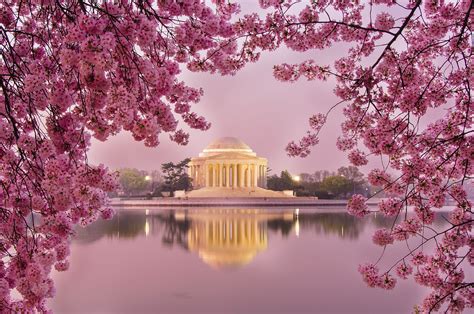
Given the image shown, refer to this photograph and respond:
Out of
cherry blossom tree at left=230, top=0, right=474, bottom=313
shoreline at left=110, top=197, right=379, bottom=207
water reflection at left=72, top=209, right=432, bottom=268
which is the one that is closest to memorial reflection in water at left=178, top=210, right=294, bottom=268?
water reflection at left=72, top=209, right=432, bottom=268

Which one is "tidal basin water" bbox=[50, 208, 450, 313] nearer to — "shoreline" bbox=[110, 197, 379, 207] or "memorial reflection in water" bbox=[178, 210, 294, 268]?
"memorial reflection in water" bbox=[178, 210, 294, 268]

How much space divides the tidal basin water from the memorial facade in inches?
2426

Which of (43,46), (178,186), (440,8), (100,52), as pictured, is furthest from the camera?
(178,186)

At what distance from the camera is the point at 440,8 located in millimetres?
5539

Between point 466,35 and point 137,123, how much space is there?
12.6 ft

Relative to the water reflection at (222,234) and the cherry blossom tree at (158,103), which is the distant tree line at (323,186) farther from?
the cherry blossom tree at (158,103)

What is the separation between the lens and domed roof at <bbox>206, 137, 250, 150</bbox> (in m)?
93.9

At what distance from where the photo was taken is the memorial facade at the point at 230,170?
88500 millimetres

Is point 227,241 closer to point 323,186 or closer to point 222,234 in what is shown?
point 222,234

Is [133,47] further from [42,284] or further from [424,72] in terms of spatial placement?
[424,72]

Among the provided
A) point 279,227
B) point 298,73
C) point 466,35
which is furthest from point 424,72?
point 279,227

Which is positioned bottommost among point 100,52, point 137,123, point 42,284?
point 42,284

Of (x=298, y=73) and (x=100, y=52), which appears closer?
(x=100, y=52)

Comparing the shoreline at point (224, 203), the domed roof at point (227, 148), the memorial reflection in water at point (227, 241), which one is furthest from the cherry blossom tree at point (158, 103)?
the domed roof at point (227, 148)
